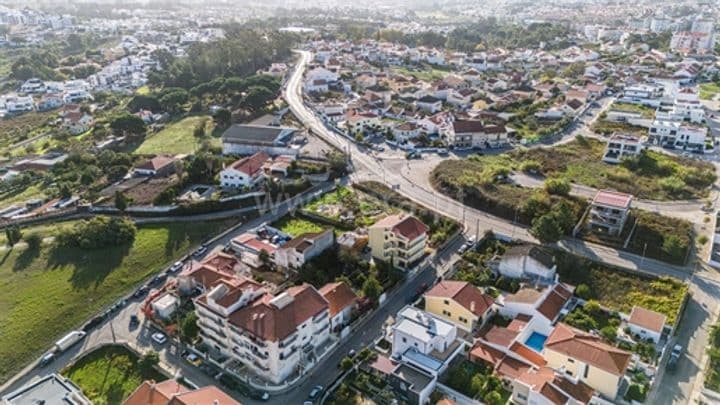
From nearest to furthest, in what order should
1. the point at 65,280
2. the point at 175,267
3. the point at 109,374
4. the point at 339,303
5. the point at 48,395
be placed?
the point at 48,395, the point at 109,374, the point at 339,303, the point at 65,280, the point at 175,267

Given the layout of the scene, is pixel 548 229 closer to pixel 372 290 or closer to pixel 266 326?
pixel 372 290

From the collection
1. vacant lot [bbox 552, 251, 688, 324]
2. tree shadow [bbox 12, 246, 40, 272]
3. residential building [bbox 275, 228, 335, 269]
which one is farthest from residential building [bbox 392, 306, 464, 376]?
tree shadow [bbox 12, 246, 40, 272]

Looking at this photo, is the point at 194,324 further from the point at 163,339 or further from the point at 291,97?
the point at 291,97

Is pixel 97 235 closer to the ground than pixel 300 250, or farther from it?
closer to the ground

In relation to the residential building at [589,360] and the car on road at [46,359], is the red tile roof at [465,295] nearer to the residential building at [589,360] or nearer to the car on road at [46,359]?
the residential building at [589,360]

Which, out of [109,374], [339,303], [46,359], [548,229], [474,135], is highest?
[548,229]

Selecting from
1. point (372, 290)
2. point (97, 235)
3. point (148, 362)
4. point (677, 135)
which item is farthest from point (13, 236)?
point (677, 135)

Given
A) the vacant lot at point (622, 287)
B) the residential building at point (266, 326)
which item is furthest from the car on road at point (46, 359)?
the vacant lot at point (622, 287)
